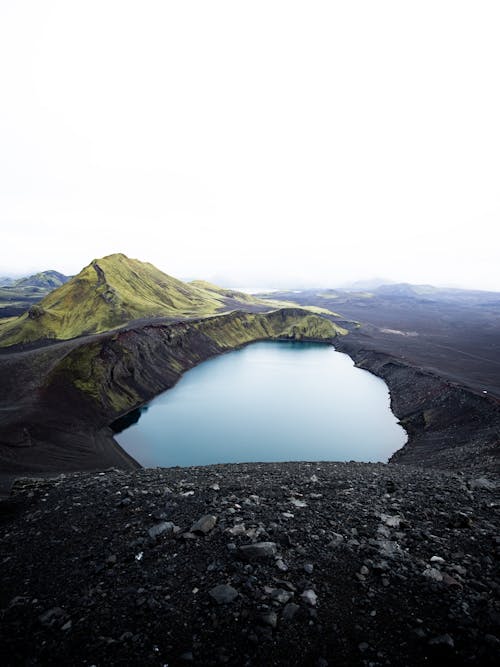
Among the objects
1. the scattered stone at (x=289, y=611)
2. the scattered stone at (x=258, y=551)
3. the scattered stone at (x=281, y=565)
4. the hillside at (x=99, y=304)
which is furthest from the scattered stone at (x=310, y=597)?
the hillside at (x=99, y=304)

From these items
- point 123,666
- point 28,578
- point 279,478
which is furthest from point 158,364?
point 123,666

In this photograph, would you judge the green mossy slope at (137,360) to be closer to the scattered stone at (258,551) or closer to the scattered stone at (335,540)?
the scattered stone at (258,551)

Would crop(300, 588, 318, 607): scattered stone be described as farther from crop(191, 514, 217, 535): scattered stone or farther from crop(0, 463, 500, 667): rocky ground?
crop(191, 514, 217, 535): scattered stone

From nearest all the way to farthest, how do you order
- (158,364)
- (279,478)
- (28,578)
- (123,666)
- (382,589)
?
(123,666) → (382,589) → (28,578) → (279,478) → (158,364)

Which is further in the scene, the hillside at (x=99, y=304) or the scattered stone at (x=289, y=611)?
the hillside at (x=99, y=304)

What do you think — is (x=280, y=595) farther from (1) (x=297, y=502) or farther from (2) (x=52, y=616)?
(1) (x=297, y=502)

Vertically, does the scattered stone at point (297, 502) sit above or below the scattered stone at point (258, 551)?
below

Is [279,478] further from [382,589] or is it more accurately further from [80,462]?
[80,462]
